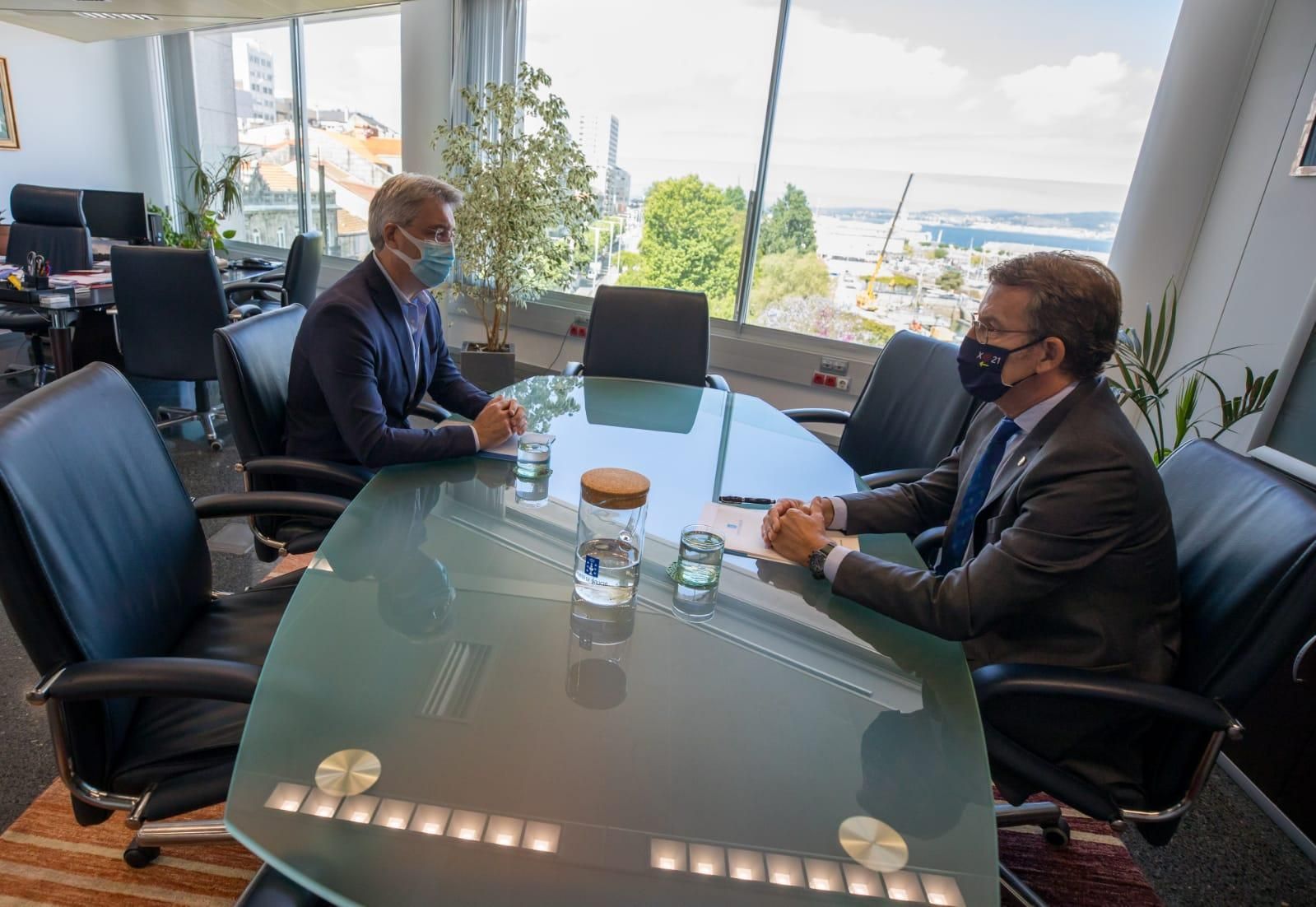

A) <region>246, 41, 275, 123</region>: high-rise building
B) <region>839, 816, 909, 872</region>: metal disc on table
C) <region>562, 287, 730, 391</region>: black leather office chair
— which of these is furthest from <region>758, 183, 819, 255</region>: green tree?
<region>246, 41, 275, 123</region>: high-rise building

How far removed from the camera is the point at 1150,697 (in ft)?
3.50

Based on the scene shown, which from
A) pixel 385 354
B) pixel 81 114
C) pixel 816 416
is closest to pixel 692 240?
pixel 816 416

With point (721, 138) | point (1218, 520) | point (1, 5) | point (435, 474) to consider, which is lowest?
point (435, 474)

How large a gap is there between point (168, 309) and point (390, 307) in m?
2.05

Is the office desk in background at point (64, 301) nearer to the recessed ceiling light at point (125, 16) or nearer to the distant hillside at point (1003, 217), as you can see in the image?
the recessed ceiling light at point (125, 16)

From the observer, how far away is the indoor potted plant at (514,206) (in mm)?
3900

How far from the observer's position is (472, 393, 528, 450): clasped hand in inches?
68.3

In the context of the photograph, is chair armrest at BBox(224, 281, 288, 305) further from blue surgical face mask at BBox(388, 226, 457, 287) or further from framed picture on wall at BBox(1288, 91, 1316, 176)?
framed picture on wall at BBox(1288, 91, 1316, 176)

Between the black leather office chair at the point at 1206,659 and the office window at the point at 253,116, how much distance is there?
6790 millimetres

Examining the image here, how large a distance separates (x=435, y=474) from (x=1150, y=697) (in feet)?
4.66

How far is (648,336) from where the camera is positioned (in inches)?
119

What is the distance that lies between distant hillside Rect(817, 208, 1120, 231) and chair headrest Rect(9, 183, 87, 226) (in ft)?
14.7

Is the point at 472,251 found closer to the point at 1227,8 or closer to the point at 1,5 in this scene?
the point at 1227,8

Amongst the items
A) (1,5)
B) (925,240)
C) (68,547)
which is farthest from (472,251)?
(1,5)
